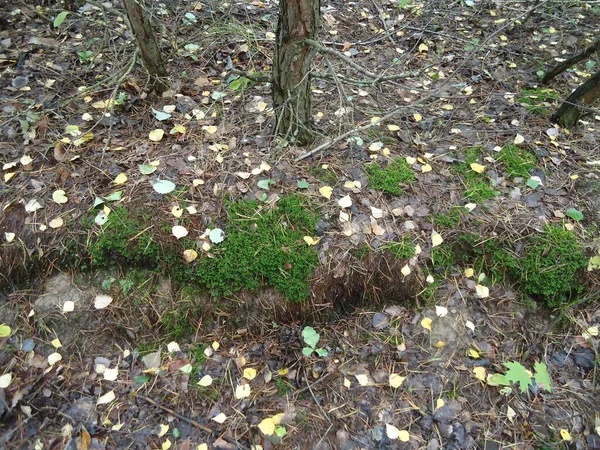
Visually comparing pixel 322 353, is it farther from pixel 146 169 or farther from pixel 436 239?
pixel 146 169

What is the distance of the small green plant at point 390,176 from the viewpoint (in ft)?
8.90

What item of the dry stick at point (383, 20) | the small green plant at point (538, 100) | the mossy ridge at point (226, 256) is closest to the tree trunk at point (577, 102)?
the small green plant at point (538, 100)

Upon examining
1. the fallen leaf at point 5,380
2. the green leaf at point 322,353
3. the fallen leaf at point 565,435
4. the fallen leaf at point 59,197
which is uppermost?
the fallen leaf at point 59,197

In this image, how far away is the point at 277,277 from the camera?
2391 mm

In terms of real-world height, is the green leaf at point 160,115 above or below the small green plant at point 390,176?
above

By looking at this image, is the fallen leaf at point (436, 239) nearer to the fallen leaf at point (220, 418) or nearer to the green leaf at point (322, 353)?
the green leaf at point (322, 353)

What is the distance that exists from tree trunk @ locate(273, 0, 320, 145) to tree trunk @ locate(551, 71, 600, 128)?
6.60 feet

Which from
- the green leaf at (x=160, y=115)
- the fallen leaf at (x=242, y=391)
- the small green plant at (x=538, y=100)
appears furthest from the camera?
the small green plant at (x=538, y=100)

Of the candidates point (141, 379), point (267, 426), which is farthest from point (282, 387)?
point (141, 379)

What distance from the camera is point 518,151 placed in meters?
2.99

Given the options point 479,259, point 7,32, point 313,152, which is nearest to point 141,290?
A: point 313,152

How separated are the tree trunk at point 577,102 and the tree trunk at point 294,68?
2.01 meters

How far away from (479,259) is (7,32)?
407 cm

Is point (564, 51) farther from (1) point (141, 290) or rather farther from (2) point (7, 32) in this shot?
(2) point (7, 32)
